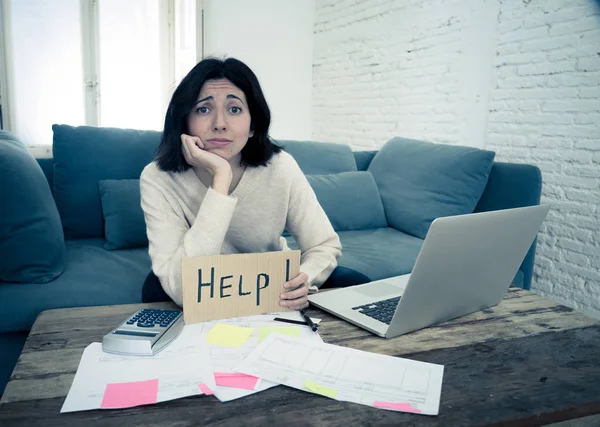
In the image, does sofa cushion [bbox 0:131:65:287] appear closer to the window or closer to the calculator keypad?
the calculator keypad

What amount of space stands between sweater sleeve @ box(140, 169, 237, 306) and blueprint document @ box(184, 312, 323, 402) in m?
0.19

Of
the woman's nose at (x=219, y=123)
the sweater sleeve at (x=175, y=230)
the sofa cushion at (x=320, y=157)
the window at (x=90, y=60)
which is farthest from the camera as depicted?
the window at (x=90, y=60)

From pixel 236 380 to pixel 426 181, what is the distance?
1.87 metres

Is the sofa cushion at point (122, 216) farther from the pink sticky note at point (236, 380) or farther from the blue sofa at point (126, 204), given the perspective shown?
the pink sticky note at point (236, 380)

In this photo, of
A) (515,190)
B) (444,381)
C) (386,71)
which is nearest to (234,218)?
(444,381)

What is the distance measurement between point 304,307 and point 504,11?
8.27 feet

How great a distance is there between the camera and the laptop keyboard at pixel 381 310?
995mm

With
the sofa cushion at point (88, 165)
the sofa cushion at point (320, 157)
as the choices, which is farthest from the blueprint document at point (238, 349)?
the sofa cushion at point (320, 157)

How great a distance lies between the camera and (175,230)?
1246mm

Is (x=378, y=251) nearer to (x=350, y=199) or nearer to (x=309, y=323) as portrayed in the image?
(x=350, y=199)

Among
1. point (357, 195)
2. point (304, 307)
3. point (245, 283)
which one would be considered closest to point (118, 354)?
point (245, 283)

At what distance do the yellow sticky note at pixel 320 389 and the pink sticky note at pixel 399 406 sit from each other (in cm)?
6

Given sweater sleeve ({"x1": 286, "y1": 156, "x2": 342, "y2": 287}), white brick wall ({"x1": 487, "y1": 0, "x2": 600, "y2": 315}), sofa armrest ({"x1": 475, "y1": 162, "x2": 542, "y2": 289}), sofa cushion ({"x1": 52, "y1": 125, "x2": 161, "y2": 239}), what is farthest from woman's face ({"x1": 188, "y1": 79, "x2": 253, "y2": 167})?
white brick wall ({"x1": 487, "y1": 0, "x2": 600, "y2": 315})

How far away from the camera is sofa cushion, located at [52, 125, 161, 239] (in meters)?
2.12
